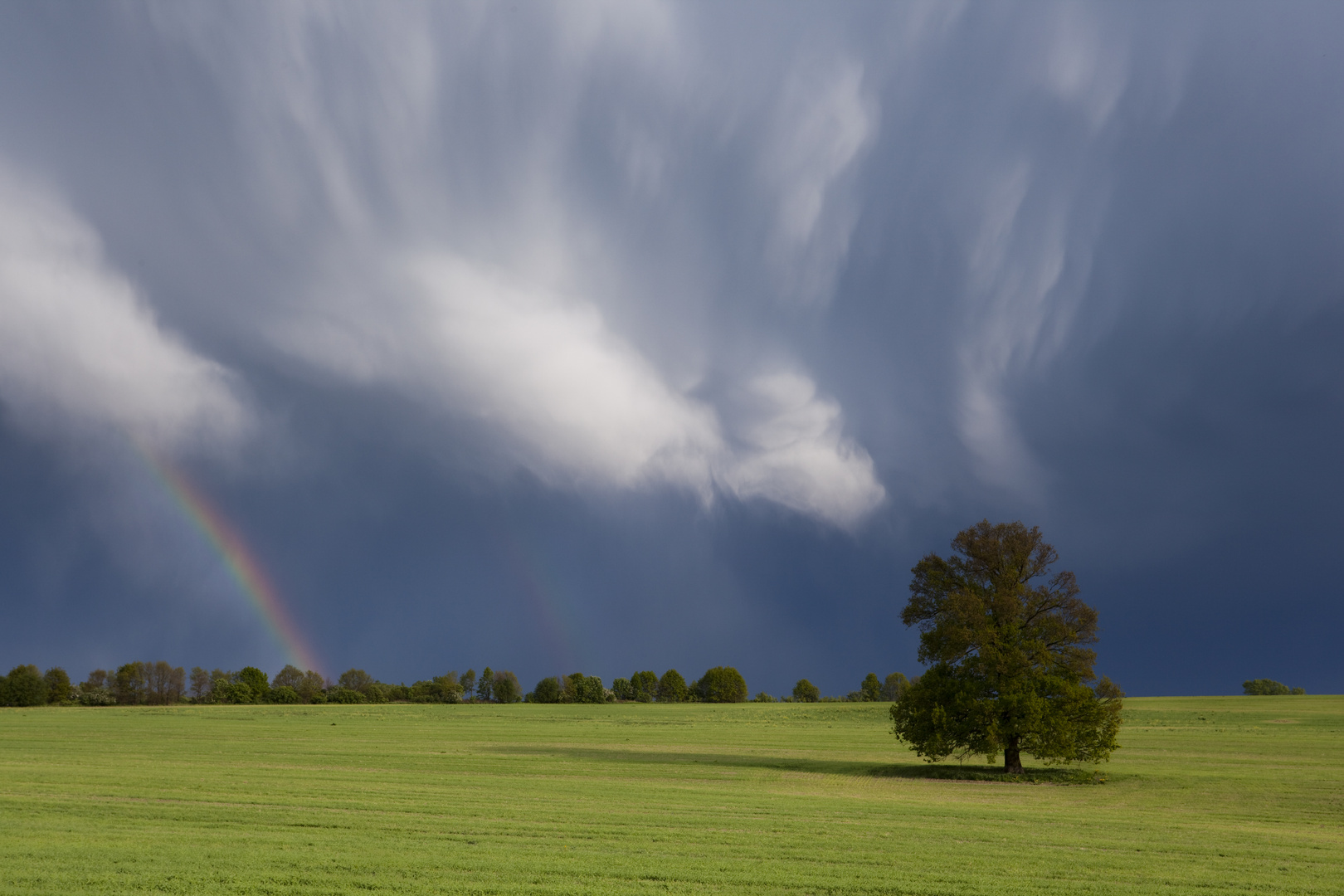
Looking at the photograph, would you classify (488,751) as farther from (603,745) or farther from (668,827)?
(668,827)

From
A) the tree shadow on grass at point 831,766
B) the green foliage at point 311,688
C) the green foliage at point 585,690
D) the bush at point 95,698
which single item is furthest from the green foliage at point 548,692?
the tree shadow on grass at point 831,766

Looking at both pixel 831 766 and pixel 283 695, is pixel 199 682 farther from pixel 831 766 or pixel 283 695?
pixel 831 766

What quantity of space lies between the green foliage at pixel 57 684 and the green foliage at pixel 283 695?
35402 mm

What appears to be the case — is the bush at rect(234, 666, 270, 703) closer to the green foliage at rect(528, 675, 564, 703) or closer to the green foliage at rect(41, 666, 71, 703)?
the green foliage at rect(41, 666, 71, 703)

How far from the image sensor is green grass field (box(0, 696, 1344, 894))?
13.5 metres

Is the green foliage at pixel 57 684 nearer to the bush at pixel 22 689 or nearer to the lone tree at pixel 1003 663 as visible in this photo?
the bush at pixel 22 689

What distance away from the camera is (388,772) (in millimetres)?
32125

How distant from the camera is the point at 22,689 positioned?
147000 millimetres

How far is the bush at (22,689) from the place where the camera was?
14662 cm

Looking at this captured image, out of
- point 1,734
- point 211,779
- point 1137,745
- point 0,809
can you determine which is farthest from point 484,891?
point 1,734

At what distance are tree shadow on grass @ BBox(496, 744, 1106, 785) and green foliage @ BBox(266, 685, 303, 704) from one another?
487 ft

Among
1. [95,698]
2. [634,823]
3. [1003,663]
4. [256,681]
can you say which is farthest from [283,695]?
[634,823]

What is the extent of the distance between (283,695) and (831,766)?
16549cm

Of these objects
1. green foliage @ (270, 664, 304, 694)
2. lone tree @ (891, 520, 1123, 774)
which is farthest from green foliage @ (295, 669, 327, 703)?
lone tree @ (891, 520, 1123, 774)
